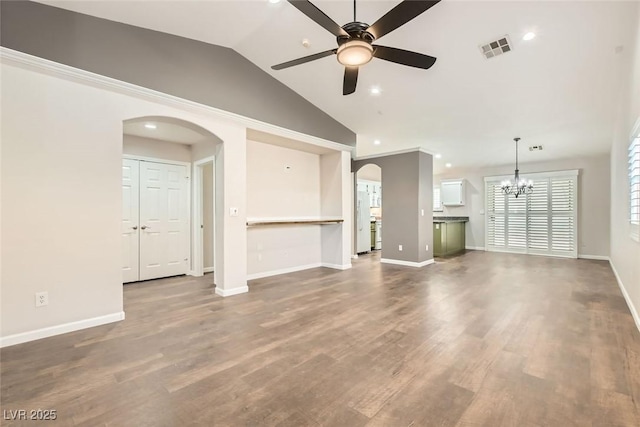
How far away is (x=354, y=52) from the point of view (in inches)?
102

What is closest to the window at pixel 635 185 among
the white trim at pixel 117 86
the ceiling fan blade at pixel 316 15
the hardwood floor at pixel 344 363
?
the hardwood floor at pixel 344 363

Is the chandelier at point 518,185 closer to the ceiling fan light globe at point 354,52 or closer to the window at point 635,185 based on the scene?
the window at point 635,185

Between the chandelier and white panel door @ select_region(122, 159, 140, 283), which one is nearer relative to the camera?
white panel door @ select_region(122, 159, 140, 283)

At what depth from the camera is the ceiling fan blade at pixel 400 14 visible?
212 cm

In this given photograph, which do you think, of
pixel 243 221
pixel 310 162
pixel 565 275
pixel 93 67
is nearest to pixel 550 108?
pixel 565 275

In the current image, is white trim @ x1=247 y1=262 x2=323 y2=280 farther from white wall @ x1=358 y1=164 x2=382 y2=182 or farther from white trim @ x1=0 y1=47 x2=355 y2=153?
white wall @ x1=358 y1=164 x2=382 y2=182

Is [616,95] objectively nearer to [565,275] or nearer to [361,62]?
[565,275]

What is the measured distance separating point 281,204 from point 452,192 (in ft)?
20.6

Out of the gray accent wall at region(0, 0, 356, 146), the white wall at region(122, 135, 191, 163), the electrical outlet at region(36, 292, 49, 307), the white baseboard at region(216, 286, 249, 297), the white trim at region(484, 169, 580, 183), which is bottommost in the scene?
the white baseboard at region(216, 286, 249, 297)

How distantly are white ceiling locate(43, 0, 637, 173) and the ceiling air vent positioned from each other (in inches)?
3.1

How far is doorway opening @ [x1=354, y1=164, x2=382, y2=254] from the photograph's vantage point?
312 inches

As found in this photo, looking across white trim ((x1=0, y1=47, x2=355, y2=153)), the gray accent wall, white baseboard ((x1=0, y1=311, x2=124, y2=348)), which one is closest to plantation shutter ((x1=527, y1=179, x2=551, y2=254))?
the gray accent wall

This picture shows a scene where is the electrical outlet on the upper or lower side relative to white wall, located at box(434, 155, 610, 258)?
lower

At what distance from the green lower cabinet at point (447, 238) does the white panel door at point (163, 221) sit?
598 centimetres
